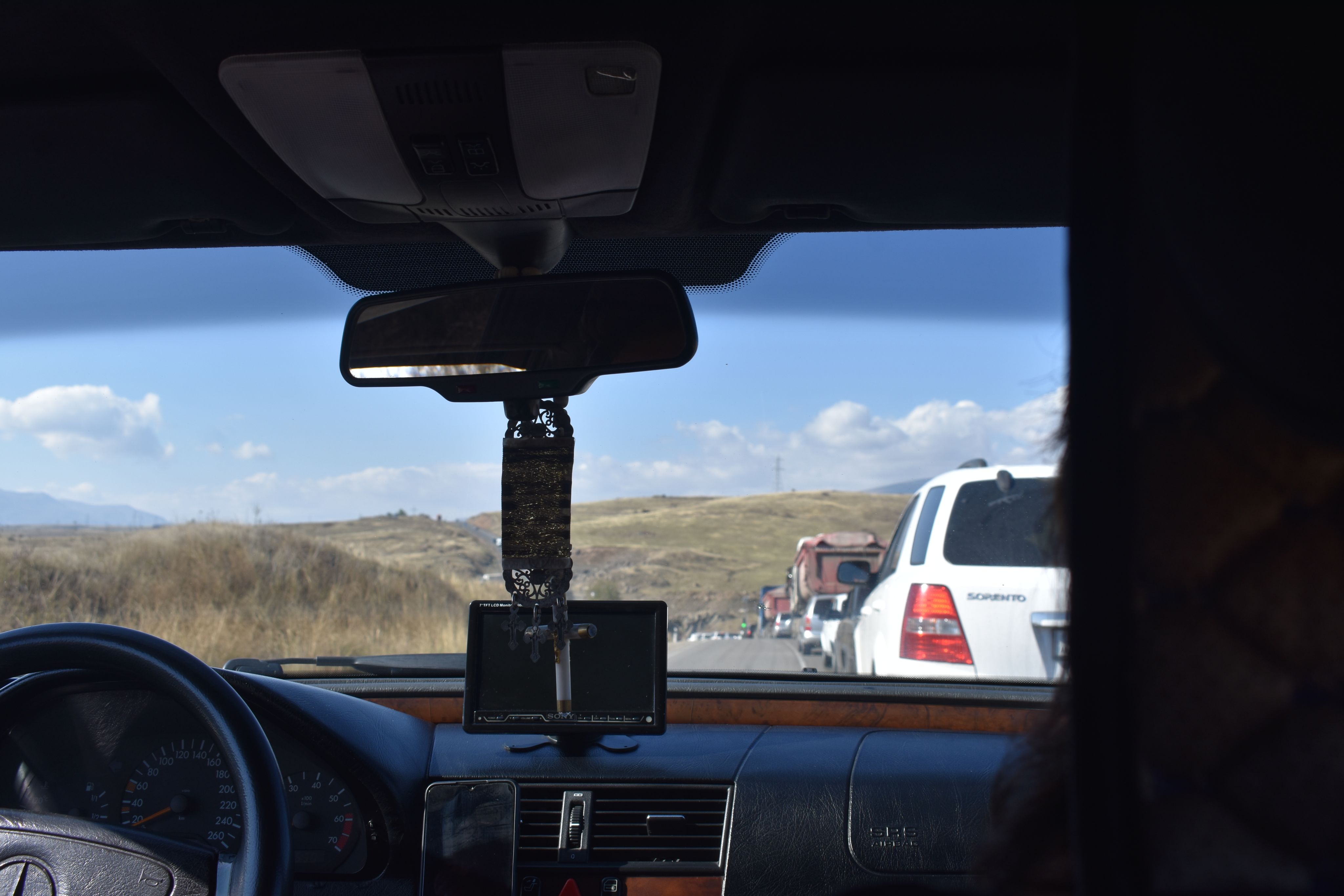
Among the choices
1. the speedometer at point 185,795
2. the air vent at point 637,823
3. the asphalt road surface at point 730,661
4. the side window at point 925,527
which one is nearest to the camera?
the speedometer at point 185,795

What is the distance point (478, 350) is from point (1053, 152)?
62.4 inches

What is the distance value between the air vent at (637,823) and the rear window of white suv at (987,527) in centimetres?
198

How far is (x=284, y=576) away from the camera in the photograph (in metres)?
6.86

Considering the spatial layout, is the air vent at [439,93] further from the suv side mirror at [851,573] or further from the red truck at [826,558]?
the red truck at [826,558]

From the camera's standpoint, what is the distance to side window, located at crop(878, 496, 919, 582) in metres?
6.48

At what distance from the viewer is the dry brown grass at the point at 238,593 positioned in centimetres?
404

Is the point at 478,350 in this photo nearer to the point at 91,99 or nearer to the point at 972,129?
the point at 91,99

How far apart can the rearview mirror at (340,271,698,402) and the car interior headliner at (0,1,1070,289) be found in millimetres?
269

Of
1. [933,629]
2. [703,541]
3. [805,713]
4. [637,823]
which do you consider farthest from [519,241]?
[703,541]

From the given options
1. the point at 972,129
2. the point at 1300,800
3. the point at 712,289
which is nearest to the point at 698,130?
the point at 972,129

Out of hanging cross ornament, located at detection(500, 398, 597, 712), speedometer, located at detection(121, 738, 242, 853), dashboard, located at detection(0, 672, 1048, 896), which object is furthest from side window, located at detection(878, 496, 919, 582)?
speedometer, located at detection(121, 738, 242, 853)

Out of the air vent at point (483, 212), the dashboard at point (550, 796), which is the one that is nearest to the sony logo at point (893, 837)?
the dashboard at point (550, 796)

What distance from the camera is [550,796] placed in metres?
2.84

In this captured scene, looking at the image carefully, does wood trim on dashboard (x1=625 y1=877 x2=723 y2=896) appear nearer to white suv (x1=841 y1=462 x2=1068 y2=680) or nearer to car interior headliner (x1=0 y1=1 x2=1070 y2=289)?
white suv (x1=841 y1=462 x2=1068 y2=680)
